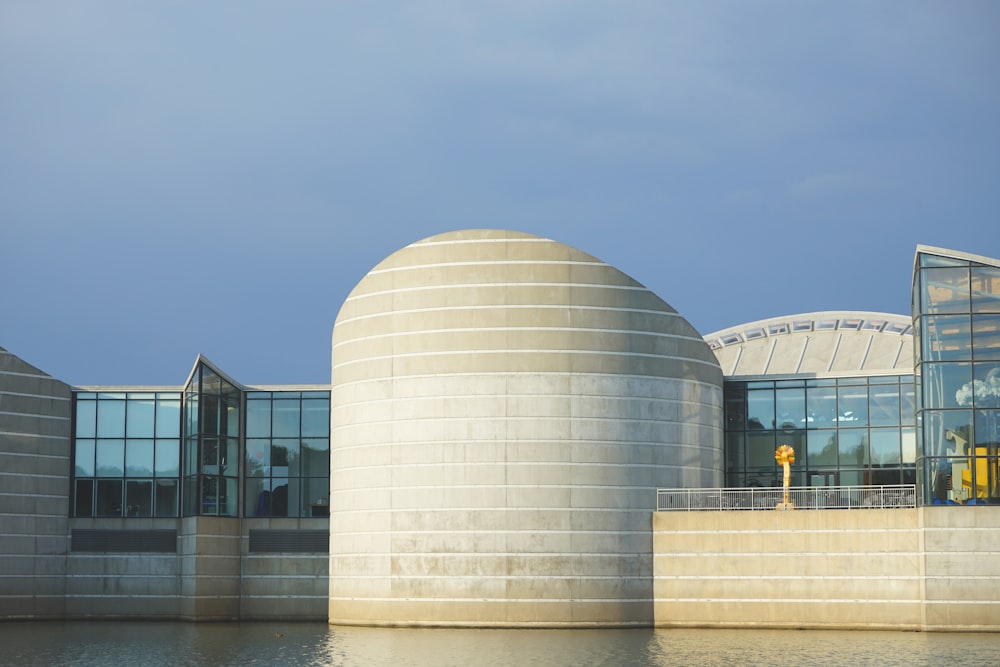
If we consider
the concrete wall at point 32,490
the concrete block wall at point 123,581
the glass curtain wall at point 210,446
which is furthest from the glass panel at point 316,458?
the concrete wall at point 32,490

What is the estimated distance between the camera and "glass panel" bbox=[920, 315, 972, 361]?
6300 centimetres

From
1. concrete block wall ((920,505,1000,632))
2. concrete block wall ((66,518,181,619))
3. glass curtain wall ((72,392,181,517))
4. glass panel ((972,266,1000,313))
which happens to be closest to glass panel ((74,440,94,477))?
glass curtain wall ((72,392,181,517))

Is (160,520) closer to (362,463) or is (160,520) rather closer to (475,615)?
(362,463)

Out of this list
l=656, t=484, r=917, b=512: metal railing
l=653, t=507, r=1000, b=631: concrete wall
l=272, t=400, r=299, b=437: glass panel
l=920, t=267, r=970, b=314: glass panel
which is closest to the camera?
l=653, t=507, r=1000, b=631: concrete wall

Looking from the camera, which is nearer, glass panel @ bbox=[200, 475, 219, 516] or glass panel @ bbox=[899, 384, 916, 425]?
glass panel @ bbox=[899, 384, 916, 425]

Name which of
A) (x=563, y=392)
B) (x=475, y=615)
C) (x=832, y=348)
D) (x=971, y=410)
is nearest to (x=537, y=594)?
(x=475, y=615)

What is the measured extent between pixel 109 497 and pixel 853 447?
1464 inches

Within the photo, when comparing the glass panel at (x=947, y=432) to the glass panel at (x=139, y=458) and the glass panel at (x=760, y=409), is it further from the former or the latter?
the glass panel at (x=139, y=458)

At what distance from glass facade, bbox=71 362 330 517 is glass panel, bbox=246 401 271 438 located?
5 cm

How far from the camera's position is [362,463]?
226 feet

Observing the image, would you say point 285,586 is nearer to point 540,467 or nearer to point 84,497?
point 84,497

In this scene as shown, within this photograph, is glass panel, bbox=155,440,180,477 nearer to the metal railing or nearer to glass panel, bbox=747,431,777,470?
the metal railing

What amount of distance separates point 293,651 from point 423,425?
1367cm

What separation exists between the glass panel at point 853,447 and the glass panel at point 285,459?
26.8 metres
